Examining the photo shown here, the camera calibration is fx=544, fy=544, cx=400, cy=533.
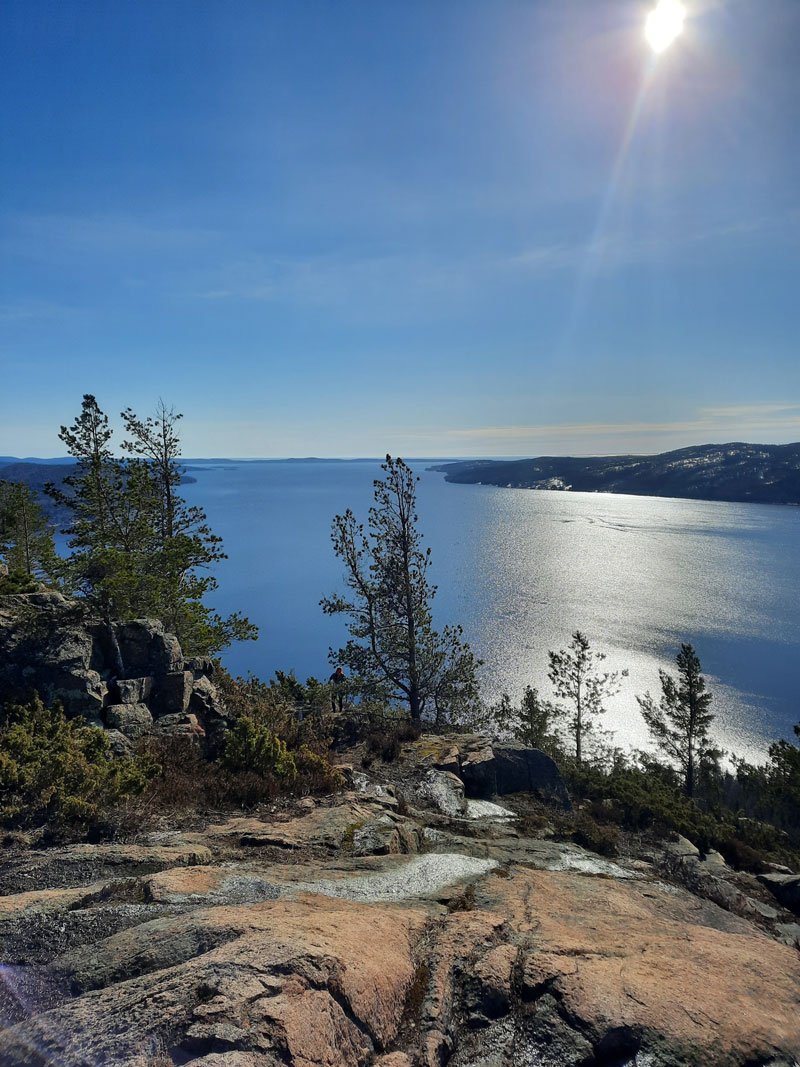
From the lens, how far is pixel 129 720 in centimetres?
1340

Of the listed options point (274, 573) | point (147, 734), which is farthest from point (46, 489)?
point (274, 573)

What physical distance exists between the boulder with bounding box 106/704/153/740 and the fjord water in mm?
45588

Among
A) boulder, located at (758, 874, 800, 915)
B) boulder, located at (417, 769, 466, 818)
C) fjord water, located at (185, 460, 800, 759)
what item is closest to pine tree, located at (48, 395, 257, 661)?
boulder, located at (417, 769, 466, 818)

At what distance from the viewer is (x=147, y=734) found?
43.6ft

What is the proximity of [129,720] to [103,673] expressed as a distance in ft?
8.21

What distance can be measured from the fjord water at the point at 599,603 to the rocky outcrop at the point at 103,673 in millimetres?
44002

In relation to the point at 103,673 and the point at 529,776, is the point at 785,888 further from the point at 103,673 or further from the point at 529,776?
the point at 103,673

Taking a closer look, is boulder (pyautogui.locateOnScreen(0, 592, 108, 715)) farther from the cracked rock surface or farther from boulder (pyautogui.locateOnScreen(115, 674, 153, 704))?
the cracked rock surface

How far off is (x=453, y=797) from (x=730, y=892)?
6.34 m

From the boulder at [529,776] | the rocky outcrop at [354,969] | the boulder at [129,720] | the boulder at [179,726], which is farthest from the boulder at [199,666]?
the boulder at [529,776]

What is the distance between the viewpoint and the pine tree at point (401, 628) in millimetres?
26141

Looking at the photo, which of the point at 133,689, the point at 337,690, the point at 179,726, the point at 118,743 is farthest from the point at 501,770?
the point at 133,689

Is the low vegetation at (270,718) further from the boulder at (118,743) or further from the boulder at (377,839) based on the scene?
the boulder at (377,839)

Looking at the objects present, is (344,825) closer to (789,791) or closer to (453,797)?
(453,797)
